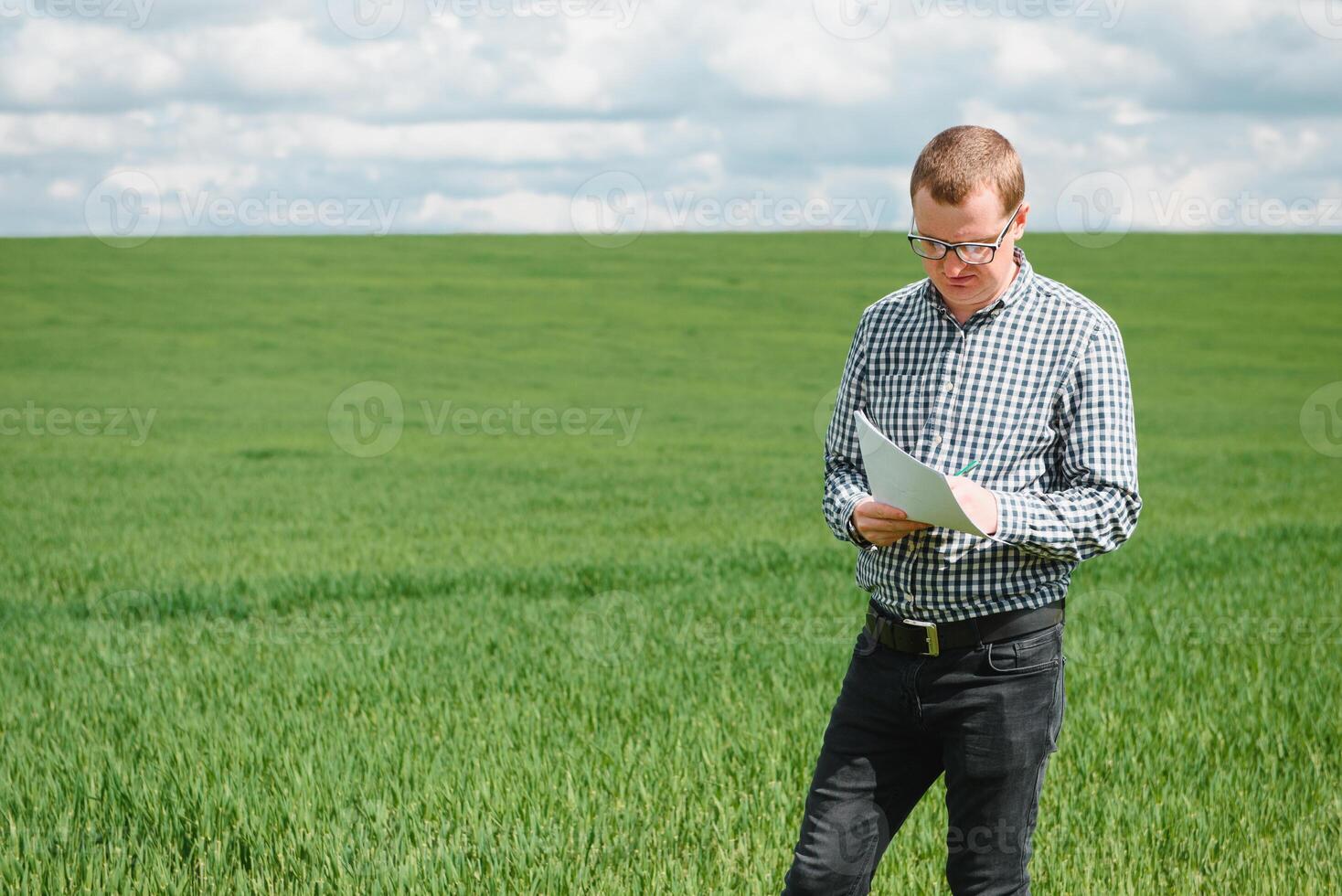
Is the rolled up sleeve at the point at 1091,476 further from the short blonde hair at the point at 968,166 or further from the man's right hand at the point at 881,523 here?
the short blonde hair at the point at 968,166

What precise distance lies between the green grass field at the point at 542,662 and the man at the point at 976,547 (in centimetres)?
105

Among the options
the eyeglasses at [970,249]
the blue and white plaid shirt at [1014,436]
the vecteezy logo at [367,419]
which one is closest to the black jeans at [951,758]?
the blue and white plaid shirt at [1014,436]

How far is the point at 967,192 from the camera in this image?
2.64 m

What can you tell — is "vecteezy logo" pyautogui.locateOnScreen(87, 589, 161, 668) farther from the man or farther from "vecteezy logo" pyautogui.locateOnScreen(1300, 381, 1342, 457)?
"vecteezy logo" pyautogui.locateOnScreen(1300, 381, 1342, 457)

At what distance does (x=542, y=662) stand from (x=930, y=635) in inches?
163

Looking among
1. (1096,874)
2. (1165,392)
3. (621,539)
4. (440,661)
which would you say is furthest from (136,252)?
(1096,874)

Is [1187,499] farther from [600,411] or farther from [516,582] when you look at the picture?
[600,411]

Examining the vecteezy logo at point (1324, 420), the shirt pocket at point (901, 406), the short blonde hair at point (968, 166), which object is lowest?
the vecteezy logo at point (1324, 420)

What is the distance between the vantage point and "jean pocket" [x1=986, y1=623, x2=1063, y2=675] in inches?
112

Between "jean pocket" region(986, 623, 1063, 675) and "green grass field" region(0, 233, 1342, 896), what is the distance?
4.44 feet

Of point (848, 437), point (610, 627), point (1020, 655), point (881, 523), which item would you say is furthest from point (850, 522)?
point (610, 627)

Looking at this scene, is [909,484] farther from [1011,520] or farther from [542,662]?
[542,662]

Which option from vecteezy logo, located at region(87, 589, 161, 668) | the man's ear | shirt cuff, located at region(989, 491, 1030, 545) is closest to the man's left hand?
shirt cuff, located at region(989, 491, 1030, 545)

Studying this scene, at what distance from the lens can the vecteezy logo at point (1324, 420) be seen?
908 inches
